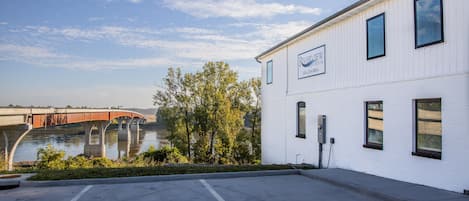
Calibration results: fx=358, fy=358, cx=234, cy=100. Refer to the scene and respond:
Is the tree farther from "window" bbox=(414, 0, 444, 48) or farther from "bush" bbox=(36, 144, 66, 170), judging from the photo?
"window" bbox=(414, 0, 444, 48)

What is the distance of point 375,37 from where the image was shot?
968 cm

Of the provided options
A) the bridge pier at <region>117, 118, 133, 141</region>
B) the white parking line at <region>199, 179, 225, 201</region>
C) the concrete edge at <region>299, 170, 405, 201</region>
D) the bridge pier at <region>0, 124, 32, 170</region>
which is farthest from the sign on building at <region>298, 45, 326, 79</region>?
the bridge pier at <region>117, 118, 133, 141</region>

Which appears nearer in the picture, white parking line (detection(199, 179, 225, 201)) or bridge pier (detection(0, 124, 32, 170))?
white parking line (detection(199, 179, 225, 201))

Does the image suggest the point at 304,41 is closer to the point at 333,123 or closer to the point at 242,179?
the point at 333,123

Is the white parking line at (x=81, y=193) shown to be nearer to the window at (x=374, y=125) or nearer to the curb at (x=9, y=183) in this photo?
the curb at (x=9, y=183)

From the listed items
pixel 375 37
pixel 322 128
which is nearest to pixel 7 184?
pixel 322 128

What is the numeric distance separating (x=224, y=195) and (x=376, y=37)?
5913 mm

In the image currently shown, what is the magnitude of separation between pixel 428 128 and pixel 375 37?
2.97 meters

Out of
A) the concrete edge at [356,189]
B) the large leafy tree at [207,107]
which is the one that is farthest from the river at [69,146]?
the concrete edge at [356,189]

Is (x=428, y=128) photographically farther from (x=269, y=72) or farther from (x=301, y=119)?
(x=269, y=72)

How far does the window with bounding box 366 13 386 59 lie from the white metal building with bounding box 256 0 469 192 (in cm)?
3

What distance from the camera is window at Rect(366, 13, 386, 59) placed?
937 centimetres

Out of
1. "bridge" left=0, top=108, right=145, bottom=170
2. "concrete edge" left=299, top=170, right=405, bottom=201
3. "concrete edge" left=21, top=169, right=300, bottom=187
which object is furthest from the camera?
"bridge" left=0, top=108, right=145, bottom=170

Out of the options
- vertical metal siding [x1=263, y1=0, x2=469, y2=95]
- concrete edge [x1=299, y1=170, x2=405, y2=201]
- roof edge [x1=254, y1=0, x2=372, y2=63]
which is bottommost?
concrete edge [x1=299, y1=170, x2=405, y2=201]
